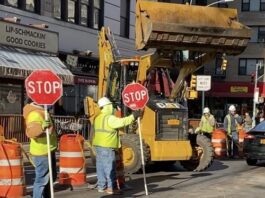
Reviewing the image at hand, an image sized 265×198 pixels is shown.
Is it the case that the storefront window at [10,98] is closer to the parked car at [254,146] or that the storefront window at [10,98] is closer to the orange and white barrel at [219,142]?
the orange and white barrel at [219,142]

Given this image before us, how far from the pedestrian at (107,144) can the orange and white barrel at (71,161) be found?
1044 millimetres

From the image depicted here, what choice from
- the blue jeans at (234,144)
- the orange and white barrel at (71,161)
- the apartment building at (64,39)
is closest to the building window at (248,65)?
the apartment building at (64,39)

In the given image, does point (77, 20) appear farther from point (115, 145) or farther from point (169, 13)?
point (115, 145)

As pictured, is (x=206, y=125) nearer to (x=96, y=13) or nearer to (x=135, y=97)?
(x=135, y=97)

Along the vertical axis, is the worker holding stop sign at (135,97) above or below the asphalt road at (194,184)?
above

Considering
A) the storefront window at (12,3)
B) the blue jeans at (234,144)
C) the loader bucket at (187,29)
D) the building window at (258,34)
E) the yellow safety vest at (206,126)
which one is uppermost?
the building window at (258,34)

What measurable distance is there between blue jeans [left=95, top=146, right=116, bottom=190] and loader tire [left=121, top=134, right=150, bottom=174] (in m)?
2.84

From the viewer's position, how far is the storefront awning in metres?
20.8

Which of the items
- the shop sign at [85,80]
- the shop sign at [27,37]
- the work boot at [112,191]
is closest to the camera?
the work boot at [112,191]

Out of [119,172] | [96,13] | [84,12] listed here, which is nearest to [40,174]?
[119,172]

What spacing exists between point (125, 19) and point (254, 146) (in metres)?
14.9

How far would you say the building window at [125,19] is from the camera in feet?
100

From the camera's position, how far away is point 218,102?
2361 inches

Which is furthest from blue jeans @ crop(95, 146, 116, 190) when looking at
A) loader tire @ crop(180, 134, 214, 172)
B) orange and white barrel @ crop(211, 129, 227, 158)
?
orange and white barrel @ crop(211, 129, 227, 158)
